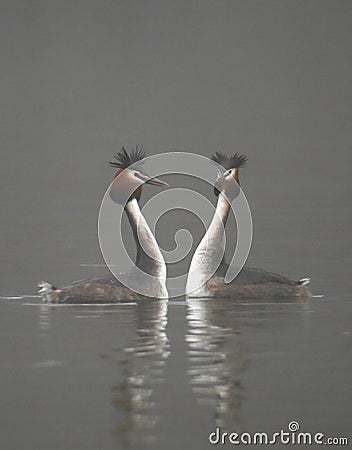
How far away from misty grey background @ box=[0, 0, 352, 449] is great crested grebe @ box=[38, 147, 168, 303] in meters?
0.27

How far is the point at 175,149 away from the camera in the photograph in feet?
107

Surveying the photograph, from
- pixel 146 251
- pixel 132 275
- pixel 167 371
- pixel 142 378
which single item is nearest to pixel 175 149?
pixel 146 251

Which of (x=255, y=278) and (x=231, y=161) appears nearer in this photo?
(x=255, y=278)

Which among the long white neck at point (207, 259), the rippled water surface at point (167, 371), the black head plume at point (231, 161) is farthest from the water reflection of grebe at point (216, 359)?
the black head plume at point (231, 161)

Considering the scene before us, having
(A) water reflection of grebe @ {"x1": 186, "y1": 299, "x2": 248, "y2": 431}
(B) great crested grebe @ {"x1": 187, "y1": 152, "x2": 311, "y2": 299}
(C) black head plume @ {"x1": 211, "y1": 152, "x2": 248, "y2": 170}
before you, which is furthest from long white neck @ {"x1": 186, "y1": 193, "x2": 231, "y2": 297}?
(C) black head plume @ {"x1": 211, "y1": 152, "x2": 248, "y2": 170}

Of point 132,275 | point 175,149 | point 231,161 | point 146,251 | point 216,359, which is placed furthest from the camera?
point 175,149

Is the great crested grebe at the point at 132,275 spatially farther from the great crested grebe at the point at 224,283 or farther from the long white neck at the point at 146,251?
the great crested grebe at the point at 224,283

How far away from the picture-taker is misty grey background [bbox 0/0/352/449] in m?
9.70

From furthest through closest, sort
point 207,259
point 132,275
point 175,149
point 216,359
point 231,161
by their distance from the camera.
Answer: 1. point 175,149
2. point 231,161
3. point 207,259
4. point 132,275
5. point 216,359

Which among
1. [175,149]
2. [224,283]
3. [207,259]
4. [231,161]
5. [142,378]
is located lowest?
[142,378]

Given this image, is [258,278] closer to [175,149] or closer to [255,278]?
[255,278]

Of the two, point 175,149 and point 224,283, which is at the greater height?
point 175,149

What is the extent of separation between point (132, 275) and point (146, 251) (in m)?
0.21

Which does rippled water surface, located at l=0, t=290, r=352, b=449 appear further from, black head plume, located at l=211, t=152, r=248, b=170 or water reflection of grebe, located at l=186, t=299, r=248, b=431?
black head plume, located at l=211, t=152, r=248, b=170
